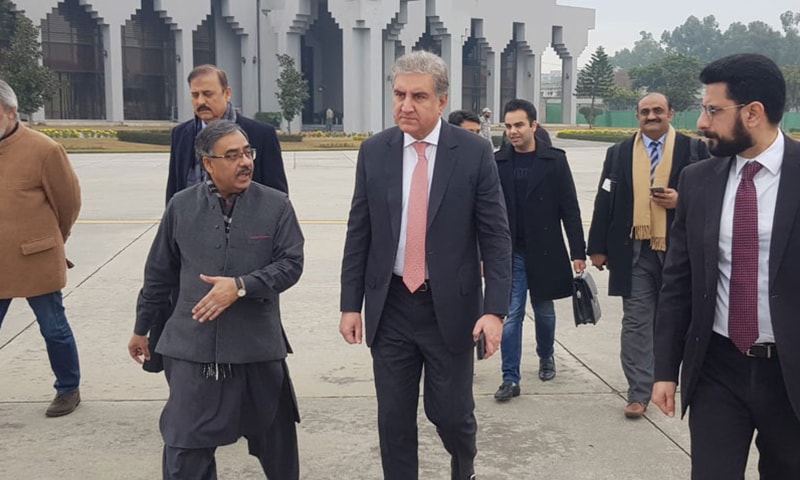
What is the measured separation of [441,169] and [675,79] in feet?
231

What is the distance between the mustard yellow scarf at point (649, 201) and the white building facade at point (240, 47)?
4090 cm

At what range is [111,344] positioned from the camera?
6367 millimetres

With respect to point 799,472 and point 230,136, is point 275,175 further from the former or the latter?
point 799,472

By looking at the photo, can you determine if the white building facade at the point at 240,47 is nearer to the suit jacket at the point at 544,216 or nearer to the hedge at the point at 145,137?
the hedge at the point at 145,137

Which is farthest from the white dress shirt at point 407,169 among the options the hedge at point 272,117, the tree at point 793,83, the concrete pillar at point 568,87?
the tree at point 793,83

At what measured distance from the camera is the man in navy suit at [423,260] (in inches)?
134

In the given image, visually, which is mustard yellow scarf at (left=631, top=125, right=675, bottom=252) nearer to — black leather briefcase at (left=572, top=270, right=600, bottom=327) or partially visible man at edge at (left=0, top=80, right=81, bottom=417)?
black leather briefcase at (left=572, top=270, right=600, bottom=327)

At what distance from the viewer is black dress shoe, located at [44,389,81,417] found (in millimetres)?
4859

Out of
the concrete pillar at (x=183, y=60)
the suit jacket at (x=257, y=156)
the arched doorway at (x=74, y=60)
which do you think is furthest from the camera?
the concrete pillar at (x=183, y=60)

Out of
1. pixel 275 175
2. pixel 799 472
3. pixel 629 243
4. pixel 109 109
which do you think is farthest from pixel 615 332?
pixel 109 109

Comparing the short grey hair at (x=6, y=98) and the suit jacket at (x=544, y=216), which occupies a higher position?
the short grey hair at (x=6, y=98)

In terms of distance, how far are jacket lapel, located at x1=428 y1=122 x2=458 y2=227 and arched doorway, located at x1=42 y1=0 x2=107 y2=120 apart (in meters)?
46.6

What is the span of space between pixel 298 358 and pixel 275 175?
6.76 feet

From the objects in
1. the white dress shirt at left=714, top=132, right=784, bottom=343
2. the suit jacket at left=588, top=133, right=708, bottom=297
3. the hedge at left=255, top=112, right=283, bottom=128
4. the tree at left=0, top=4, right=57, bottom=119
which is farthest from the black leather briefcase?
the hedge at left=255, top=112, right=283, bottom=128
